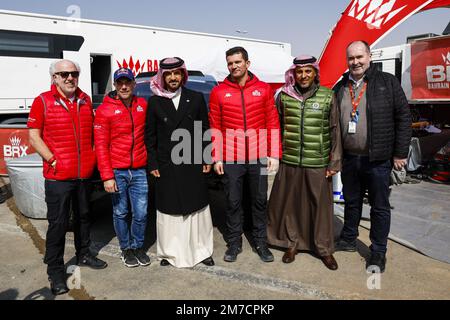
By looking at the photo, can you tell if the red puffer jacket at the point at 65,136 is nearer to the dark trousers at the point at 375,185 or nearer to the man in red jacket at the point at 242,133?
the man in red jacket at the point at 242,133

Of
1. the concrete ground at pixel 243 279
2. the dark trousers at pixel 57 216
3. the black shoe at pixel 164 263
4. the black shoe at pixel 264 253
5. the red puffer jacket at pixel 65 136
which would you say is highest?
the red puffer jacket at pixel 65 136

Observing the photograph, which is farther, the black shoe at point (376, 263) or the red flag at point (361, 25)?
the red flag at point (361, 25)

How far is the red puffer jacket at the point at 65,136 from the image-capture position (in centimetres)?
281

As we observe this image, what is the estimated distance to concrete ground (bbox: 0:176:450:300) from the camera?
2.83m

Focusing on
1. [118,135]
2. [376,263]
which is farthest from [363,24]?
[118,135]

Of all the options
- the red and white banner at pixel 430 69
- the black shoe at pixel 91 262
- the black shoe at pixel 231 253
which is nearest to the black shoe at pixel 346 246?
the black shoe at pixel 231 253

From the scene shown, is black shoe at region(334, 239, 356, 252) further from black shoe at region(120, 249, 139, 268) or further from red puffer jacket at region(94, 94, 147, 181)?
red puffer jacket at region(94, 94, 147, 181)

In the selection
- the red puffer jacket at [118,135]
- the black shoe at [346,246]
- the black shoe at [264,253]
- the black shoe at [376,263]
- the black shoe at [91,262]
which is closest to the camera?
the red puffer jacket at [118,135]

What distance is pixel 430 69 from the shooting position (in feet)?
24.1

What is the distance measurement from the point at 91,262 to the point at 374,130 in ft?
9.00

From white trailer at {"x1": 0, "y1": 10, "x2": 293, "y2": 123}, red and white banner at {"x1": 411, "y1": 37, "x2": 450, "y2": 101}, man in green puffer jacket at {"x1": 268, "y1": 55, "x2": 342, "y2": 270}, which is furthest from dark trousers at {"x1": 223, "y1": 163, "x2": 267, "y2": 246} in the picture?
white trailer at {"x1": 0, "y1": 10, "x2": 293, "y2": 123}

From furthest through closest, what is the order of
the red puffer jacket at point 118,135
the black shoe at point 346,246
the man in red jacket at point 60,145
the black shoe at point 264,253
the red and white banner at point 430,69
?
the red and white banner at point 430,69, the black shoe at point 346,246, the black shoe at point 264,253, the red puffer jacket at point 118,135, the man in red jacket at point 60,145

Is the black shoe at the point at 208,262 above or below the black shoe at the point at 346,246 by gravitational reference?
below
